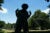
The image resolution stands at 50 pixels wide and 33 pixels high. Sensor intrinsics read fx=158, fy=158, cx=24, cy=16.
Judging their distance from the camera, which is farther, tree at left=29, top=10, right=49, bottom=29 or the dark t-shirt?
tree at left=29, top=10, right=49, bottom=29

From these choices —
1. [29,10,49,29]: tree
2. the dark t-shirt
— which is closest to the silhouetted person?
the dark t-shirt

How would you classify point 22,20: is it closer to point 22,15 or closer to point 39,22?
point 22,15

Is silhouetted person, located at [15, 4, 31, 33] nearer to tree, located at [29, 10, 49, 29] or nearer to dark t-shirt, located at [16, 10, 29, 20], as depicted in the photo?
dark t-shirt, located at [16, 10, 29, 20]

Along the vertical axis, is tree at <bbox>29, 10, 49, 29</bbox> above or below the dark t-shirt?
below

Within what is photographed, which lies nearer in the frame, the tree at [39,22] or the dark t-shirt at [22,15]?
the dark t-shirt at [22,15]

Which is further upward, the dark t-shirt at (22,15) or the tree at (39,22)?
the dark t-shirt at (22,15)

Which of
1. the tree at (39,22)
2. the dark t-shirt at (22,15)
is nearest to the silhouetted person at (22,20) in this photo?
the dark t-shirt at (22,15)

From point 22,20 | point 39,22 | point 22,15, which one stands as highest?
point 22,15

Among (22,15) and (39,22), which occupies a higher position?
(22,15)

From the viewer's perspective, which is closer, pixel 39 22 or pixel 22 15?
pixel 22 15

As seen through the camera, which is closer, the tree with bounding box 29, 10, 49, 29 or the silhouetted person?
the silhouetted person

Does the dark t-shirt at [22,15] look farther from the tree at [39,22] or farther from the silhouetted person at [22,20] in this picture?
the tree at [39,22]

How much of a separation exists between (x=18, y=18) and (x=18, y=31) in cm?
35

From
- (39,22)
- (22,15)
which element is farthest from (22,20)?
(39,22)
